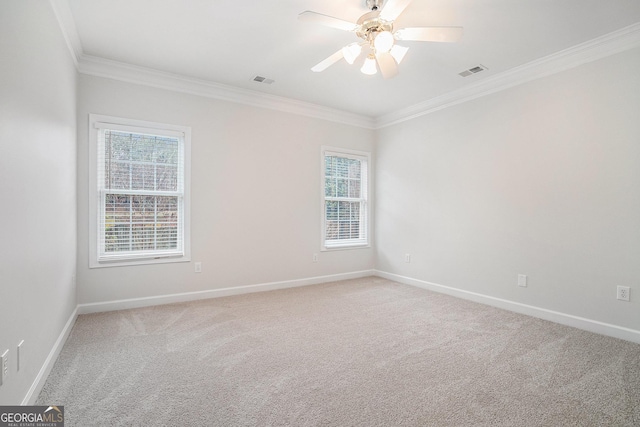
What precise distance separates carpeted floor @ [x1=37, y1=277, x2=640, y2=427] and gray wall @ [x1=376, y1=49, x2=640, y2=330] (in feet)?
1.60

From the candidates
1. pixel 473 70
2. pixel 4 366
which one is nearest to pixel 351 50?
pixel 473 70

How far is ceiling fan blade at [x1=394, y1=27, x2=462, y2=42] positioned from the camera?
2104 mm

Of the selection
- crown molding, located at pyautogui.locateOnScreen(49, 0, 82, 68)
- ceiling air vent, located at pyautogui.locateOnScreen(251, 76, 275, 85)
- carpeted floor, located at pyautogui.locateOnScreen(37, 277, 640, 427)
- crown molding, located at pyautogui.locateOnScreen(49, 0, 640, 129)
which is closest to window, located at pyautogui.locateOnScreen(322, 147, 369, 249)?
crown molding, located at pyautogui.locateOnScreen(49, 0, 640, 129)

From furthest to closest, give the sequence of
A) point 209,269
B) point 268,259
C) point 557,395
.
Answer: point 268,259 < point 209,269 < point 557,395

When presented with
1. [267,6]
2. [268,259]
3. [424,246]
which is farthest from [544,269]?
[267,6]

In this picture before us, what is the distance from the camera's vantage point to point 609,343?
2.65 metres

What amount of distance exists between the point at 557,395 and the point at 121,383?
8.93 feet

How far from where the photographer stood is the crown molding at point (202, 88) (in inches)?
131

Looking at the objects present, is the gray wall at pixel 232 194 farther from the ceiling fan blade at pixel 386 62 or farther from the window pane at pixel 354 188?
the ceiling fan blade at pixel 386 62

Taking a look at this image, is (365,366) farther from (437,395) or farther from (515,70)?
(515,70)

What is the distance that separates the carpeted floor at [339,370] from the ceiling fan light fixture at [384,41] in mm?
2281

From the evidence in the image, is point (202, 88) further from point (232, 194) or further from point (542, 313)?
point (542, 313)

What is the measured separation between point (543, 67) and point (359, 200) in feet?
9.74

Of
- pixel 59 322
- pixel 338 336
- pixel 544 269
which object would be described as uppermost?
pixel 544 269
